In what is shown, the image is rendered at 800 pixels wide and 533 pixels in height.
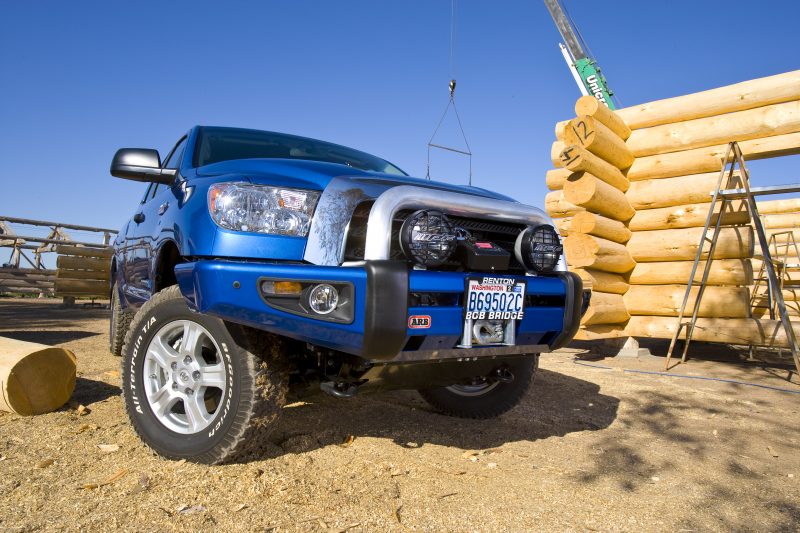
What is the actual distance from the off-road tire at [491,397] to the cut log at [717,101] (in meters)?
6.20

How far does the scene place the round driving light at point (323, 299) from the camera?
2322 millimetres

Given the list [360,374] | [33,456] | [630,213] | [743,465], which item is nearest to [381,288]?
[360,374]

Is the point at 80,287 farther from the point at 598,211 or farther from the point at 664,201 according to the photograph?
the point at 664,201

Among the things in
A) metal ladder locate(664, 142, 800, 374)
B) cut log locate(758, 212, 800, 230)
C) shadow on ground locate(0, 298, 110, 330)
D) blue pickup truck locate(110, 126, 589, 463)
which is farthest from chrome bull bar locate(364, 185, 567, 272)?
cut log locate(758, 212, 800, 230)

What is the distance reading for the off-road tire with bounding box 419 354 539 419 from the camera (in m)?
3.60

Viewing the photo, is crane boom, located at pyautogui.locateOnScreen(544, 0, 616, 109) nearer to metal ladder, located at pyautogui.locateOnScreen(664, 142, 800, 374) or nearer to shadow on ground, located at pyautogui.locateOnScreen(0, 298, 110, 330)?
metal ladder, located at pyautogui.locateOnScreen(664, 142, 800, 374)

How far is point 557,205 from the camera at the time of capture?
10.2m

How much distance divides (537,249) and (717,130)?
651cm

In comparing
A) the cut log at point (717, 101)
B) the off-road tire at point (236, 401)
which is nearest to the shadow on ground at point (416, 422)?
the off-road tire at point (236, 401)

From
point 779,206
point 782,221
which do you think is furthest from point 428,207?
point 779,206

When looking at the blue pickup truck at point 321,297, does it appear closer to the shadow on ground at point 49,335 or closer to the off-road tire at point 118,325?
the off-road tire at point 118,325

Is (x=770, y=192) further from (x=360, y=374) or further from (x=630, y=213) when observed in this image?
(x=360, y=374)

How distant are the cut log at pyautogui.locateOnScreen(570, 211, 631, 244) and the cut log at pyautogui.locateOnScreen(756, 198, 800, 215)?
284 inches

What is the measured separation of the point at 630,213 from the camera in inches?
343
